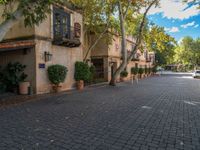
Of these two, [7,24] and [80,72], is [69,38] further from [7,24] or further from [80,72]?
[7,24]

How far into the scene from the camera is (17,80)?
44.4 ft

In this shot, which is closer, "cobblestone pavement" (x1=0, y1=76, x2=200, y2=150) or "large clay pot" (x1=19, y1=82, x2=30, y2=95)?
"cobblestone pavement" (x1=0, y1=76, x2=200, y2=150)

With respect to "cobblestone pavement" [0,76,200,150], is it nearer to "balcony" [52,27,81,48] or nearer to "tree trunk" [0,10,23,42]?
"tree trunk" [0,10,23,42]

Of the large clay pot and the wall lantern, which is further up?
the wall lantern

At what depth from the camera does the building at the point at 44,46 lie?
45.2 feet

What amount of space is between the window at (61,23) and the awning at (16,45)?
8.02 ft

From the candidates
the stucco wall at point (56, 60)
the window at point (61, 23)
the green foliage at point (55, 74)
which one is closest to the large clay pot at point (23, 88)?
the stucco wall at point (56, 60)

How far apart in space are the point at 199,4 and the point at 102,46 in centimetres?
1353

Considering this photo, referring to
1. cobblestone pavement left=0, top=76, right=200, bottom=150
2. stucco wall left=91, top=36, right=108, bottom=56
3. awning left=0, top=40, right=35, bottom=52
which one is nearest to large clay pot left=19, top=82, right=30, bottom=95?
awning left=0, top=40, right=35, bottom=52

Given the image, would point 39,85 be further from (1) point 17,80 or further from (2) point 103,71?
(2) point 103,71

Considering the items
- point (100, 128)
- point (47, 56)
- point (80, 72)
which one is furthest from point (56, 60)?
point (100, 128)

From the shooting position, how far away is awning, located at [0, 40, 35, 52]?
11917 millimetres

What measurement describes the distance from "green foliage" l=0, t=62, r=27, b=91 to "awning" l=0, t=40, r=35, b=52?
55.0 inches

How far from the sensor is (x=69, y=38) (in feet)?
54.4
